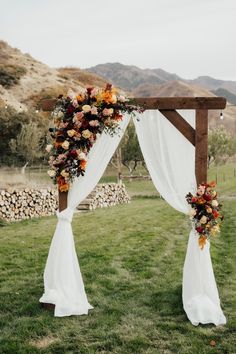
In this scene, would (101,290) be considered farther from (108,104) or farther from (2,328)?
(108,104)

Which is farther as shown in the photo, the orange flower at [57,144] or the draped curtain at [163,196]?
the orange flower at [57,144]

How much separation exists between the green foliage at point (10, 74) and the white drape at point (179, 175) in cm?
4894

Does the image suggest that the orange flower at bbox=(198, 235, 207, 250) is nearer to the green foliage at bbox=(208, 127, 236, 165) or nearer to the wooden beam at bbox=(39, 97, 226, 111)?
the wooden beam at bbox=(39, 97, 226, 111)

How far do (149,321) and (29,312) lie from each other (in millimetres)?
1967

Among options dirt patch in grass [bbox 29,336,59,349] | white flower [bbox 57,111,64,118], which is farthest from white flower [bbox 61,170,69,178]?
dirt patch in grass [bbox 29,336,59,349]

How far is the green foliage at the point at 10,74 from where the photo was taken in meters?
54.0

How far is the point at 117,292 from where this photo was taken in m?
8.23

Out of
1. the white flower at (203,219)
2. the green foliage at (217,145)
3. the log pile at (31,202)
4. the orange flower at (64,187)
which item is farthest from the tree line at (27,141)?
the white flower at (203,219)

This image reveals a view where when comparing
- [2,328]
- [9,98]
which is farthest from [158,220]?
[9,98]

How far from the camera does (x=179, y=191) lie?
7.54 m

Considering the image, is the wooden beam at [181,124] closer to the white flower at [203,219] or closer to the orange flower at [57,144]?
the white flower at [203,219]

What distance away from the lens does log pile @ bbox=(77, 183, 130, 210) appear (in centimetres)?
2062

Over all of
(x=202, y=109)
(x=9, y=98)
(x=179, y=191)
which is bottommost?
(x=179, y=191)

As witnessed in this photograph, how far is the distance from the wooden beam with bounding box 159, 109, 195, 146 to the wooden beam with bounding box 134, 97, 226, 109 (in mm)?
127
